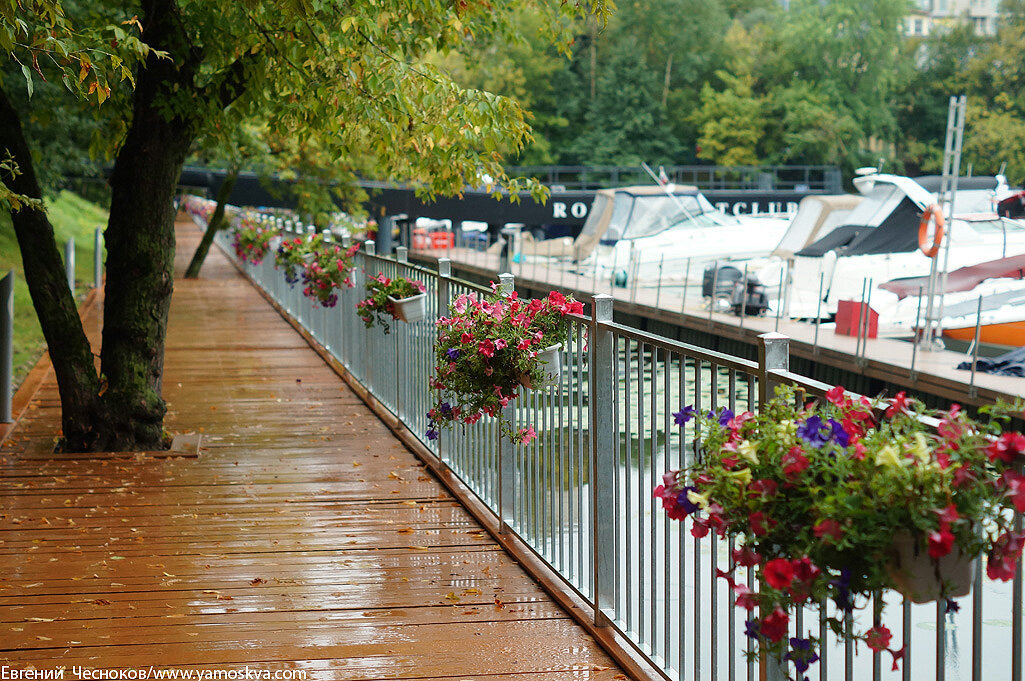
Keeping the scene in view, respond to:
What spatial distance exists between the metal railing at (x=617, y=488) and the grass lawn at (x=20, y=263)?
324 cm

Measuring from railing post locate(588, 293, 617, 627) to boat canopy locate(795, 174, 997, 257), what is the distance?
59.8ft

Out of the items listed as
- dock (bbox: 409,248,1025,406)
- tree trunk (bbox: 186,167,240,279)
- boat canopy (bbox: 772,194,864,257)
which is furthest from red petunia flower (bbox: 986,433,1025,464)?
boat canopy (bbox: 772,194,864,257)

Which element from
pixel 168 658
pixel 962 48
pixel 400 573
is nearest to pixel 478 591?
pixel 400 573

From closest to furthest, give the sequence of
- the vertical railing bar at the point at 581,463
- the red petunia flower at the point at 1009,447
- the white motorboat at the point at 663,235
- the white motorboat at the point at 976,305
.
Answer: the red petunia flower at the point at 1009,447 → the vertical railing bar at the point at 581,463 → the white motorboat at the point at 976,305 → the white motorboat at the point at 663,235

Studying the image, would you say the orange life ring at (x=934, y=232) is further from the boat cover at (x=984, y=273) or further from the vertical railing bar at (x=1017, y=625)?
the vertical railing bar at (x=1017, y=625)

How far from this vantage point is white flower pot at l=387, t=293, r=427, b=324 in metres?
7.39

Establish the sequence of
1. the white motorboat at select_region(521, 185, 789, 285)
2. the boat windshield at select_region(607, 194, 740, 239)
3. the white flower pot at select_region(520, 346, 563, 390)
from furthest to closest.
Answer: the boat windshield at select_region(607, 194, 740, 239), the white motorboat at select_region(521, 185, 789, 285), the white flower pot at select_region(520, 346, 563, 390)

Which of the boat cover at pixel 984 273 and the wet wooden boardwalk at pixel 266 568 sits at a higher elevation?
the boat cover at pixel 984 273

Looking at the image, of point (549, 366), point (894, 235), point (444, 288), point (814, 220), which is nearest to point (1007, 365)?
point (894, 235)

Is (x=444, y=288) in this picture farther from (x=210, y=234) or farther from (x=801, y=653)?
(x=210, y=234)

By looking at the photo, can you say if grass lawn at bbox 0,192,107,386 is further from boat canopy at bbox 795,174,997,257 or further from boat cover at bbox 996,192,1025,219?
boat cover at bbox 996,192,1025,219

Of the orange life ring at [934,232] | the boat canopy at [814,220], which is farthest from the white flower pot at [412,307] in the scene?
the boat canopy at [814,220]

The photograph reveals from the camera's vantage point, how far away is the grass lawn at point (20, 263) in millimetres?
14664

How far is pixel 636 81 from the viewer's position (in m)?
77.2
